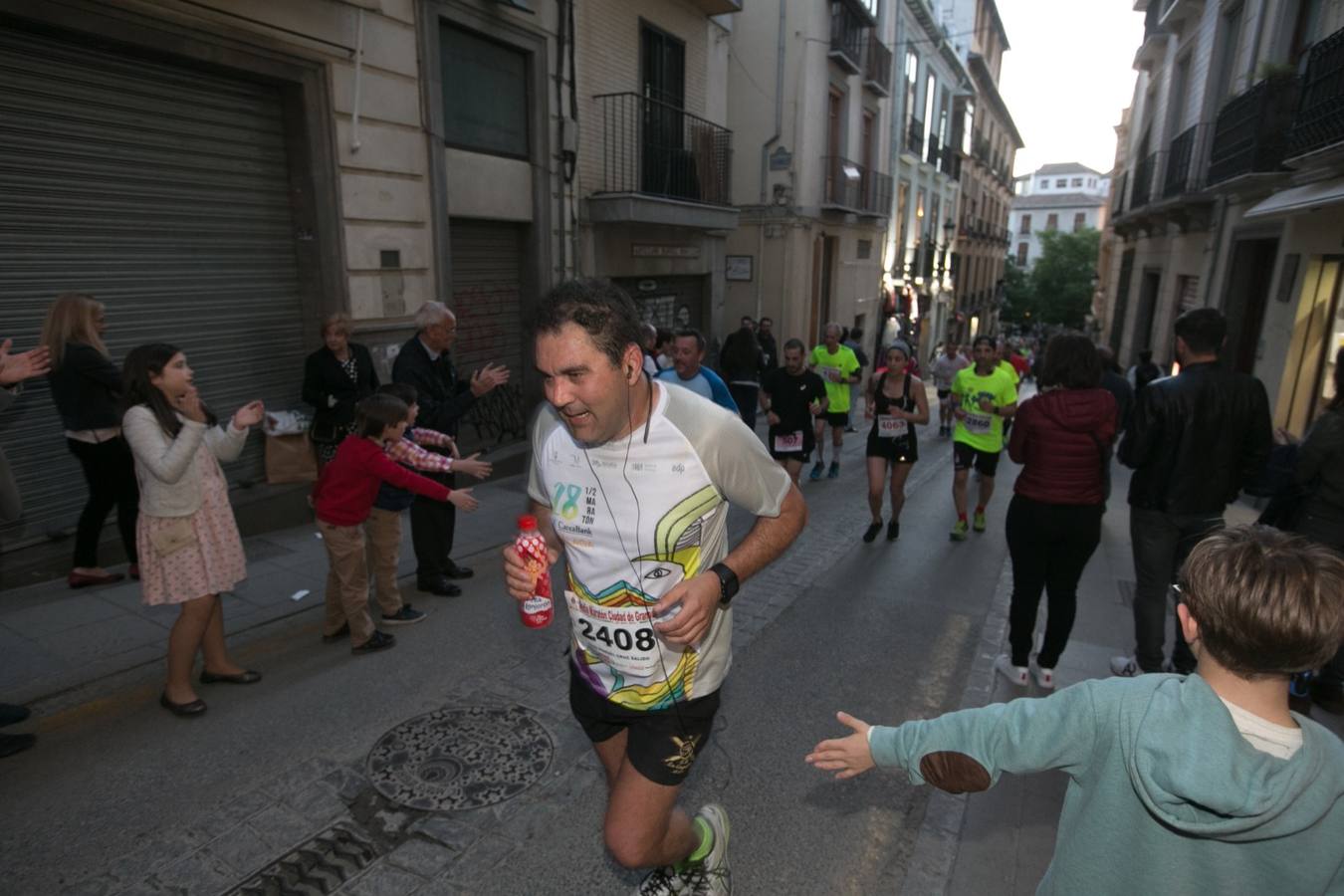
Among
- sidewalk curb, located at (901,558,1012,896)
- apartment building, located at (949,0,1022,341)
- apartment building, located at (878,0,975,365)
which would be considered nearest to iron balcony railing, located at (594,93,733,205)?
sidewalk curb, located at (901,558,1012,896)

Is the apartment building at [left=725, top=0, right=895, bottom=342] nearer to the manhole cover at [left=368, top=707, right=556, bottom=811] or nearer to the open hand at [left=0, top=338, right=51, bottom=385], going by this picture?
the manhole cover at [left=368, top=707, right=556, bottom=811]

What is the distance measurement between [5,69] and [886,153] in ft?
74.4

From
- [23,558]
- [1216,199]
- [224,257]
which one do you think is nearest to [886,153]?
[1216,199]

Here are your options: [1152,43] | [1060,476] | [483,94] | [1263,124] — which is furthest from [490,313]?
[1152,43]

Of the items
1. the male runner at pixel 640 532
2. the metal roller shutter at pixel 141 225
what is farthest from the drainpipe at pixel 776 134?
the male runner at pixel 640 532

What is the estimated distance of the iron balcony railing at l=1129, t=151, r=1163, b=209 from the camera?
16625 millimetres

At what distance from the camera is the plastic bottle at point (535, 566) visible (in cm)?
250

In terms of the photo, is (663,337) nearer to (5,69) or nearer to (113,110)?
(113,110)

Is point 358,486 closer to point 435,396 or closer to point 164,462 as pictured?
point 164,462

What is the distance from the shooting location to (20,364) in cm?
365

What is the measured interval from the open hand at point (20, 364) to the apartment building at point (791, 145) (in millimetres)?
15219

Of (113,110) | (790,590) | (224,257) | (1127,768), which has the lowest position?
(790,590)

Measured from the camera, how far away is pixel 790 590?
19.5 feet

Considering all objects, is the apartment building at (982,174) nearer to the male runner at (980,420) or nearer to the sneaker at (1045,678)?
the male runner at (980,420)
